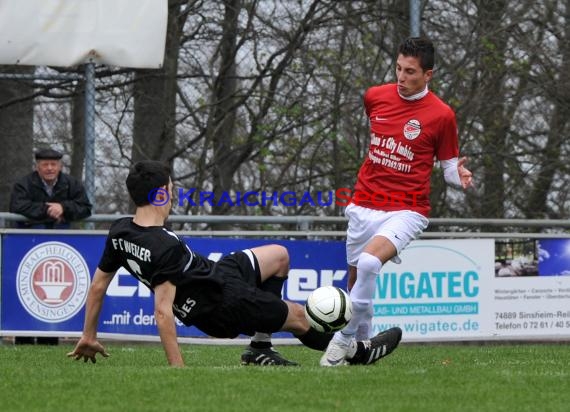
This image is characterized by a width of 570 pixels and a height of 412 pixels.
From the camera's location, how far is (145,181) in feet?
25.2

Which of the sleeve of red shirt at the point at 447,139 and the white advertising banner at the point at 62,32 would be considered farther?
the white advertising banner at the point at 62,32

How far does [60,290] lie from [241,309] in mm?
4806

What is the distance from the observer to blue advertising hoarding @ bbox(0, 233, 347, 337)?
12242 mm

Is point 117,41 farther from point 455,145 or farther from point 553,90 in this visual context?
point 553,90

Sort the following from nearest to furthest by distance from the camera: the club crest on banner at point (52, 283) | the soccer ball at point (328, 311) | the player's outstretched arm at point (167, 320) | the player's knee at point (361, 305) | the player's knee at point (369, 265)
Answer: the player's outstretched arm at point (167, 320), the soccer ball at point (328, 311), the player's knee at point (369, 265), the player's knee at point (361, 305), the club crest on banner at point (52, 283)

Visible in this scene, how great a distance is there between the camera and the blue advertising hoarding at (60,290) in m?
12.2

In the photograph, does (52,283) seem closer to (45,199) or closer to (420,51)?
(45,199)

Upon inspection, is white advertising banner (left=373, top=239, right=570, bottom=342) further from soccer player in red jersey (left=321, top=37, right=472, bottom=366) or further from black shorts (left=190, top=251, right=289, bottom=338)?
black shorts (left=190, top=251, right=289, bottom=338)

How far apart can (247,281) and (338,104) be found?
8.85 metres

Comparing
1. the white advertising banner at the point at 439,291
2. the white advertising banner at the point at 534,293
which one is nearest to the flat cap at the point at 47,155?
the white advertising banner at the point at 439,291

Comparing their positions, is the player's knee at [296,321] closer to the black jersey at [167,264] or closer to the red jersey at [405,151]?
the black jersey at [167,264]


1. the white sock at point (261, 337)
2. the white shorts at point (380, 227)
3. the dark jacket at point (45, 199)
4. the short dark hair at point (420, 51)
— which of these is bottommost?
the white sock at point (261, 337)

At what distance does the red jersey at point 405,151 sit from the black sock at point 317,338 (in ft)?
3.22

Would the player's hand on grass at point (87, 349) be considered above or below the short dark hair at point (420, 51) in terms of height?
below
